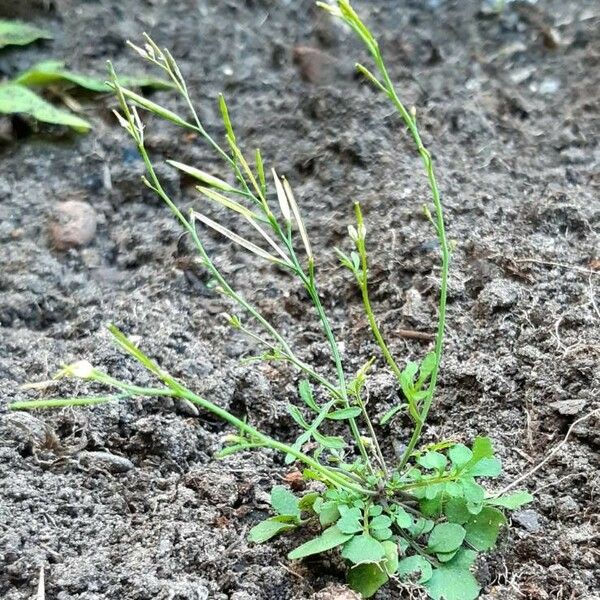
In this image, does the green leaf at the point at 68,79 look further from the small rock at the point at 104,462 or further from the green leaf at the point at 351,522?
the green leaf at the point at 351,522

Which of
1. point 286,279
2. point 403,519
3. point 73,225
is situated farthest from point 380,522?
point 73,225

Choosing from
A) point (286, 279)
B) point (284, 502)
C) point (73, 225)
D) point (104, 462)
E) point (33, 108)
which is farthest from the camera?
point (33, 108)

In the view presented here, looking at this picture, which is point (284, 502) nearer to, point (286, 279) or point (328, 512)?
point (328, 512)

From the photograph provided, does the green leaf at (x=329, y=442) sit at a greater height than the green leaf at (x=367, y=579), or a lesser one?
greater

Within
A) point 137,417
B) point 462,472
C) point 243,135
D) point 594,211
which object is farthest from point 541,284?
point 243,135

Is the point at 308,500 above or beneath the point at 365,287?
beneath

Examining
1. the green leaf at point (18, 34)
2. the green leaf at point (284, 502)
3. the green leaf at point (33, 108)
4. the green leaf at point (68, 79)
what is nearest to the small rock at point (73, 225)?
the green leaf at point (33, 108)

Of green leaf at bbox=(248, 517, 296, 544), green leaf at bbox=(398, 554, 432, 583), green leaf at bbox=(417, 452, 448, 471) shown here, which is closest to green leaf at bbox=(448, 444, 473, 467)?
green leaf at bbox=(417, 452, 448, 471)
